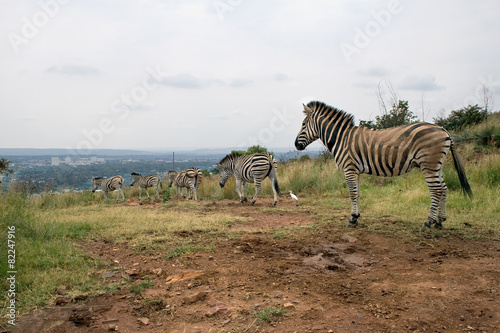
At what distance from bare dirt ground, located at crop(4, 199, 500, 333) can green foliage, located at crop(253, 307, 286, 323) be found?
4 cm

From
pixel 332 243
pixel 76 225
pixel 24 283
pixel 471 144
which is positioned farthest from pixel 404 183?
pixel 24 283

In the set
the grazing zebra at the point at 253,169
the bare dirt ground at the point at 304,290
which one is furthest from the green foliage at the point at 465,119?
the bare dirt ground at the point at 304,290

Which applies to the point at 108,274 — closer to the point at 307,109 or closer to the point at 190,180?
the point at 307,109

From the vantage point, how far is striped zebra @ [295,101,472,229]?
6.57m

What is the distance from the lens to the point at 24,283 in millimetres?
4512

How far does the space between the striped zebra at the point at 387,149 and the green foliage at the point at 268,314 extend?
164 inches

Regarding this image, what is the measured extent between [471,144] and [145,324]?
577 inches

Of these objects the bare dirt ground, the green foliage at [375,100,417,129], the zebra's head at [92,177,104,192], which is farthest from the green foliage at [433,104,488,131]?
the zebra's head at [92,177,104,192]

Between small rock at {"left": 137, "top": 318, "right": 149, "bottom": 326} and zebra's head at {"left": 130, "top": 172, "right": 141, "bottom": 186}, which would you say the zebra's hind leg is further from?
zebra's head at {"left": 130, "top": 172, "right": 141, "bottom": 186}

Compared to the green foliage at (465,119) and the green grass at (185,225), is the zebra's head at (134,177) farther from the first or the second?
the green foliage at (465,119)

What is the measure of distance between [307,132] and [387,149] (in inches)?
86.0

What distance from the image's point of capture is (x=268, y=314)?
3574 millimetres

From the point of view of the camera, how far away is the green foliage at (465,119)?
17297mm

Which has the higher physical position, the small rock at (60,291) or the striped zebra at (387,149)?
the striped zebra at (387,149)
